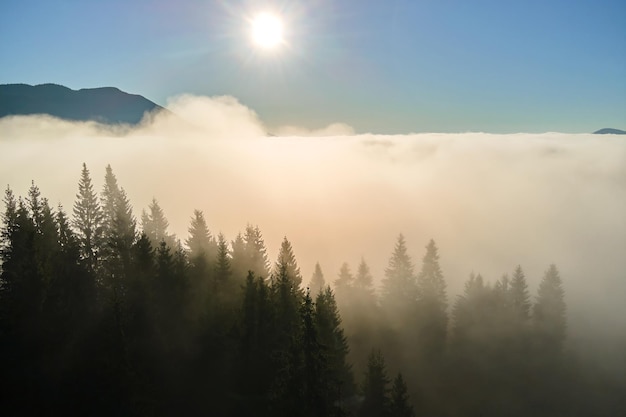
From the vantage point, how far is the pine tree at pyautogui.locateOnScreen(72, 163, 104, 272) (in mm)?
43094

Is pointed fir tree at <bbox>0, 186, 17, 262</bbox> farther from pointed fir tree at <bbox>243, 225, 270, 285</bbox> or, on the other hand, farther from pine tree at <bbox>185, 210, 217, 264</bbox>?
pointed fir tree at <bbox>243, 225, 270, 285</bbox>

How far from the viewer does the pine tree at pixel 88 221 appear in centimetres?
4309

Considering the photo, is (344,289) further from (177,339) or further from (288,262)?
(177,339)

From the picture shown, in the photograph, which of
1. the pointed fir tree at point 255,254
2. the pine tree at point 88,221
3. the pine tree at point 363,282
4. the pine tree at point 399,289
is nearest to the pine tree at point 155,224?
the pine tree at point 88,221

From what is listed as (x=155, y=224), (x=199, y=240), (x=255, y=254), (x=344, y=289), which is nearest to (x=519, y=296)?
(x=344, y=289)

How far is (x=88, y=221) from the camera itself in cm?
4438

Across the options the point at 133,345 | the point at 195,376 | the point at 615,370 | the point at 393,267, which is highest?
the point at 393,267

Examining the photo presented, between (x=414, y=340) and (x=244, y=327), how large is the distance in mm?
39517

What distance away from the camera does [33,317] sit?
103ft

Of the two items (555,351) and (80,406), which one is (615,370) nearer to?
(555,351)

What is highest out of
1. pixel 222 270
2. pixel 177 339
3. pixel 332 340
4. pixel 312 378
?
pixel 222 270

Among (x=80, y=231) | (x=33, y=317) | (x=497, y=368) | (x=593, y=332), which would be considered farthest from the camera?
(x=593, y=332)

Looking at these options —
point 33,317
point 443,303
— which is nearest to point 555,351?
point 443,303

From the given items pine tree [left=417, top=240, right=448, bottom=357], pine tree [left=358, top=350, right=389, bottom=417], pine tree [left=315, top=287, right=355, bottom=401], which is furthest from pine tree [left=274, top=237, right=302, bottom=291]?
pine tree [left=417, top=240, right=448, bottom=357]
